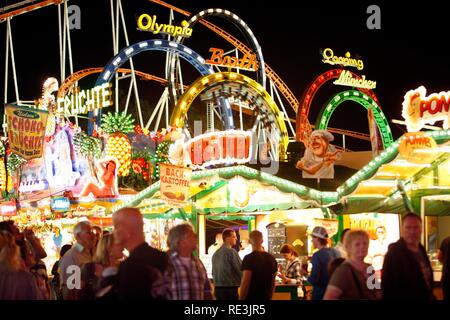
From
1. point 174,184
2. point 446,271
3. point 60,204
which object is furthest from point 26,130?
point 446,271

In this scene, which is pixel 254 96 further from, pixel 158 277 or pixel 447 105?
pixel 158 277

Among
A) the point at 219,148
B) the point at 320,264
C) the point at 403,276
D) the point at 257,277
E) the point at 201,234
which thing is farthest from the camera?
the point at 201,234

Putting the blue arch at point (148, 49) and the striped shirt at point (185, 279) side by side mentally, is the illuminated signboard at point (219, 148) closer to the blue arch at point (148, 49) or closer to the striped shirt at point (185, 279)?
the blue arch at point (148, 49)

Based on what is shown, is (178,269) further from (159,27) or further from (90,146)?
(159,27)

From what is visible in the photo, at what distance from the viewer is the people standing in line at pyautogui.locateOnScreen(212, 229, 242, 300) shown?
38.5ft

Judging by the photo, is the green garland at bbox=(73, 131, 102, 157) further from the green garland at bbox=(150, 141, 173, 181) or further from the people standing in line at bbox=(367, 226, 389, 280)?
the people standing in line at bbox=(367, 226, 389, 280)

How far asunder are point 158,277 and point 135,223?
46 centimetres

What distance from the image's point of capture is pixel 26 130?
20.0 metres

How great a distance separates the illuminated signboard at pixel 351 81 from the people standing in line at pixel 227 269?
19027 mm

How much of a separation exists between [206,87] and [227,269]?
42.5ft

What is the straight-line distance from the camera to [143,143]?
31.8 meters

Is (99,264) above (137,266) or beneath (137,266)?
beneath

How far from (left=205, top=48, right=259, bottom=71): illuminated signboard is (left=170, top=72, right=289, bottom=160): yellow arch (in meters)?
4.24

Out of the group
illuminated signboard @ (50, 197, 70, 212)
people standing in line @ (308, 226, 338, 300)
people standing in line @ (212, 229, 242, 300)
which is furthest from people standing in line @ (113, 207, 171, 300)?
illuminated signboard @ (50, 197, 70, 212)
